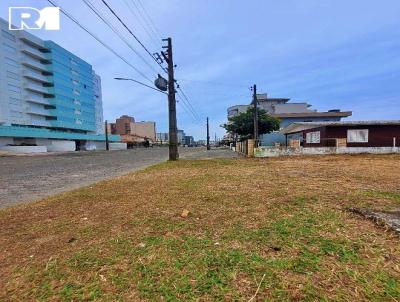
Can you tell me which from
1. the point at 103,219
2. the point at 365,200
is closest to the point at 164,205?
the point at 103,219

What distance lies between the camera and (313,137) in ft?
108

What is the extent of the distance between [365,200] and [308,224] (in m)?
2.28

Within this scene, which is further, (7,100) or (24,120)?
(24,120)

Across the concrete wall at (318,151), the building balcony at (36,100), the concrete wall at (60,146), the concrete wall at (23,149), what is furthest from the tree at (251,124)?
the building balcony at (36,100)

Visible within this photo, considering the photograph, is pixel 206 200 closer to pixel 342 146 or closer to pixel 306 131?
pixel 342 146

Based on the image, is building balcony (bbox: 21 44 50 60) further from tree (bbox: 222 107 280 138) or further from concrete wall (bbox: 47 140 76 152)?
tree (bbox: 222 107 280 138)

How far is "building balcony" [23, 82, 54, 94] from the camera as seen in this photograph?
67.7 metres

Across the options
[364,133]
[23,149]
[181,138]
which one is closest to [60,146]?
[23,149]

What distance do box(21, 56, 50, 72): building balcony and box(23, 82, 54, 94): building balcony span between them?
13.2 ft

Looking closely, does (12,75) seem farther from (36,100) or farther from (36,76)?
(36,100)

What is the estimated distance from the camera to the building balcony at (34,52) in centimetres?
6725

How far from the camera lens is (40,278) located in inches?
121

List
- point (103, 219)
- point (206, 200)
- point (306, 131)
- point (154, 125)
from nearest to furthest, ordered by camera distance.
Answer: point (103, 219) → point (206, 200) → point (306, 131) → point (154, 125)

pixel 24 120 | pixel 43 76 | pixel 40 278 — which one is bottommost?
pixel 40 278
